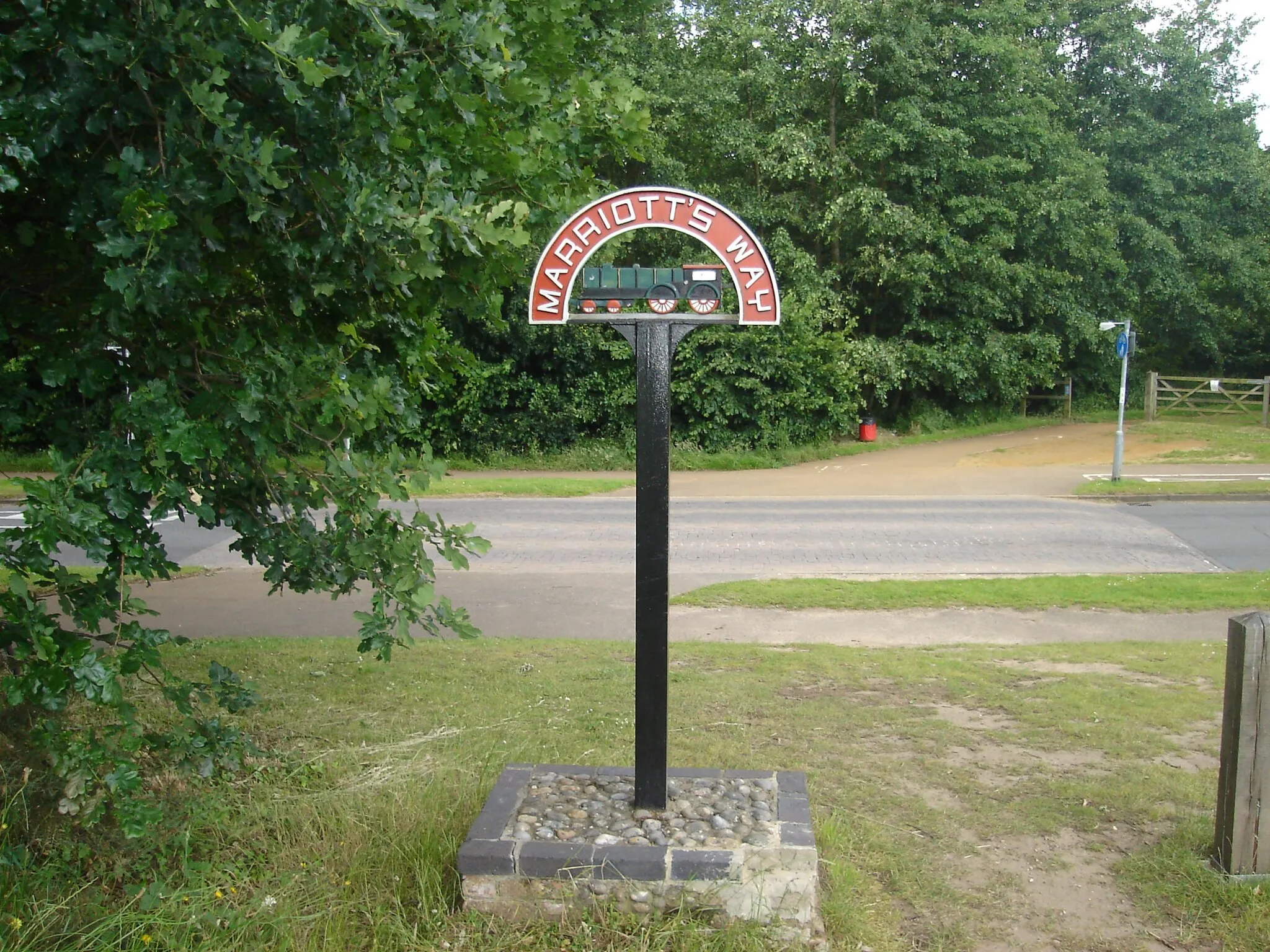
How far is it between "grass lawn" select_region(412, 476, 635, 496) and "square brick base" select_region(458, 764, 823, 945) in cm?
1556

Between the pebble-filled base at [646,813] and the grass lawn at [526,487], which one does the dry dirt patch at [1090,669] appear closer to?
the pebble-filled base at [646,813]

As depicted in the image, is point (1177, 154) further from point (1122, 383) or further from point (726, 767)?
point (726, 767)

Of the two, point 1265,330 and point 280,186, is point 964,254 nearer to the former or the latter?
point 1265,330

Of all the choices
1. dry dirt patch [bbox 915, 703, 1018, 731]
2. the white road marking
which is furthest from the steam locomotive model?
the white road marking

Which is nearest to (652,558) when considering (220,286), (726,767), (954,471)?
(726,767)

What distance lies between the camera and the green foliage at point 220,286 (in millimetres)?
3732

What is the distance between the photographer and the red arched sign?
A: 472 cm

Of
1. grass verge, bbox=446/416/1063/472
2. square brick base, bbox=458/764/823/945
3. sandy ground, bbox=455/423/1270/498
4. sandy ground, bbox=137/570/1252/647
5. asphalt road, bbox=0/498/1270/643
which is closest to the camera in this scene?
square brick base, bbox=458/764/823/945

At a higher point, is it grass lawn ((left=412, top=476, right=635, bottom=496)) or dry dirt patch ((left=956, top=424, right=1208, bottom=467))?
dry dirt patch ((left=956, top=424, right=1208, bottom=467))

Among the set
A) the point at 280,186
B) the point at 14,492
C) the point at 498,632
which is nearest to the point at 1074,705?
the point at 498,632

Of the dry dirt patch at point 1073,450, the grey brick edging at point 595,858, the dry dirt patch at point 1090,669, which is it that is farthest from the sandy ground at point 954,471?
the grey brick edging at point 595,858

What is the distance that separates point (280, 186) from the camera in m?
3.75

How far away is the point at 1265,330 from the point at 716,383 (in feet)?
68.2

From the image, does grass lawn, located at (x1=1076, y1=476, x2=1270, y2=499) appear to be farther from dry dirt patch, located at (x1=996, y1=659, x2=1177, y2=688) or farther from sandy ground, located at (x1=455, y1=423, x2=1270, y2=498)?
dry dirt patch, located at (x1=996, y1=659, x2=1177, y2=688)
